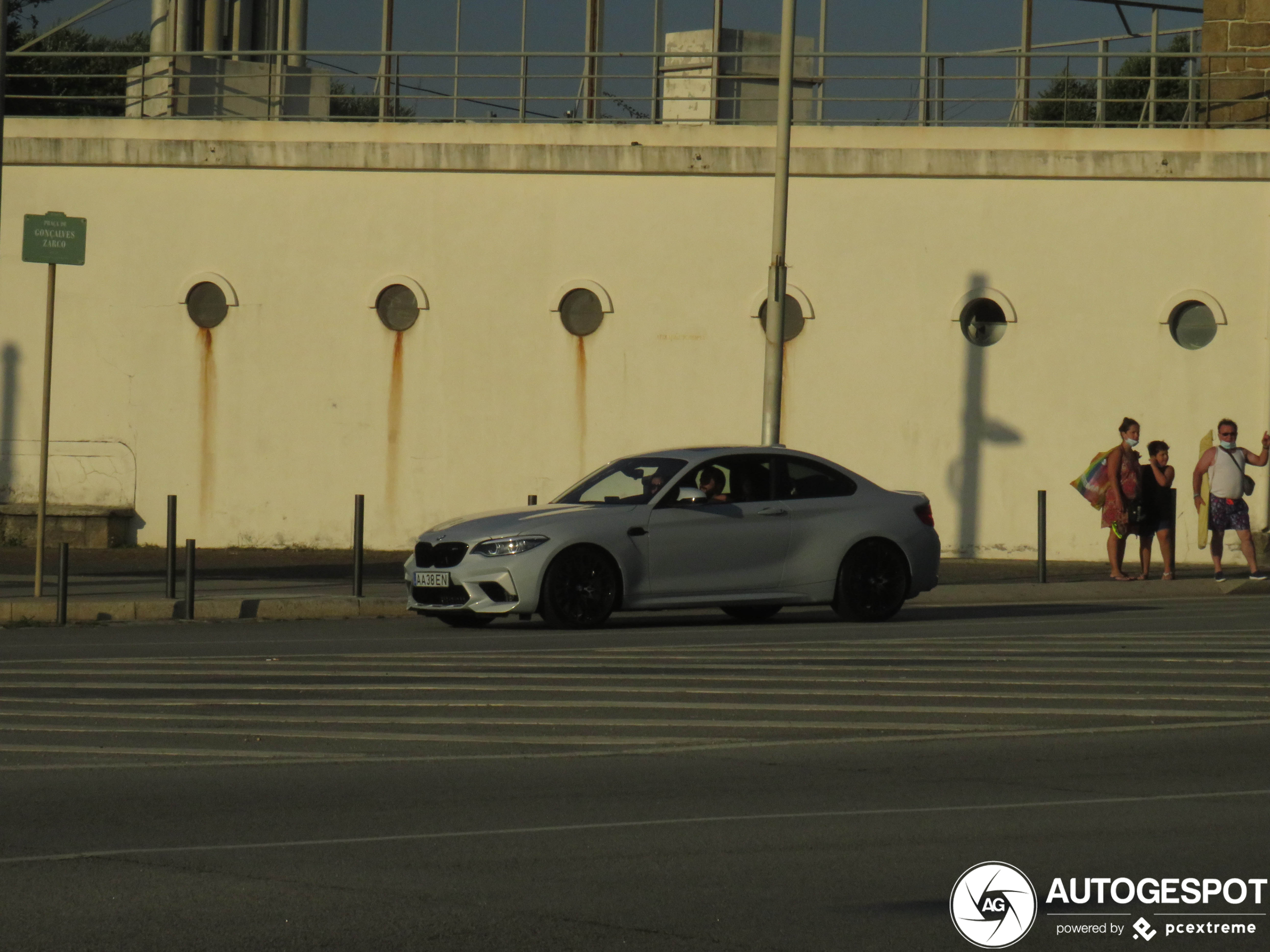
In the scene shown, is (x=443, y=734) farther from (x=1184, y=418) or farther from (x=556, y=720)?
(x=1184, y=418)

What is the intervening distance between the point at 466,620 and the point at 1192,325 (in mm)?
11752

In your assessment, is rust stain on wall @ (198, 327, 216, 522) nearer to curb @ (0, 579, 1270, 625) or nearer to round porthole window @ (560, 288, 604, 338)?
round porthole window @ (560, 288, 604, 338)

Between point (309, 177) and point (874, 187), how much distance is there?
7198 millimetres

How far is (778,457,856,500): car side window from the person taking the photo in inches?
582

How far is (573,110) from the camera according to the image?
81.4 feet

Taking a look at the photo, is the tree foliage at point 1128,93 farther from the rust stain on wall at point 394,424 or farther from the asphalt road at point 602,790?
the asphalt road at point 602,790

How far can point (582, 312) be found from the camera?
22797 millimetres

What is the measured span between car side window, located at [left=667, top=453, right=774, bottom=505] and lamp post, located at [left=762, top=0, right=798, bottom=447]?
4.49 meters

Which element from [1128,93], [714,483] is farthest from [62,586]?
[1128,93]

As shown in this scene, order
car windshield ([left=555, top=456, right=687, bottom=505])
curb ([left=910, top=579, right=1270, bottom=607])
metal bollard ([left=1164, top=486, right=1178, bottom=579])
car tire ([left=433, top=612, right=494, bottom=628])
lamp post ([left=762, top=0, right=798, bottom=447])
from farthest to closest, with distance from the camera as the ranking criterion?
1. metal bollard ([left=1164, top=486, right=1178, bottom=579])
2. lamp post ([left=762, top=0, right=798, bottom=447])
3. curb ([left=910, top=579, right=1270, bottom=607])
4. car windshield ([left=555, top=456, right=687, bottom=505])
5. car tire ([left=433, top=612, right=494, bottom=628])

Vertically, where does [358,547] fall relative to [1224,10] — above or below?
below

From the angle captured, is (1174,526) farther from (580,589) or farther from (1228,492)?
(580,589)

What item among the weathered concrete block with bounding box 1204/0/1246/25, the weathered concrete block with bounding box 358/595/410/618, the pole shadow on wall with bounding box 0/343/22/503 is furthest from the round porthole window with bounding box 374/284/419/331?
the weathered concrete block with bounding box 1204/0/1246/25

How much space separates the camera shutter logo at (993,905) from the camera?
511 cm
